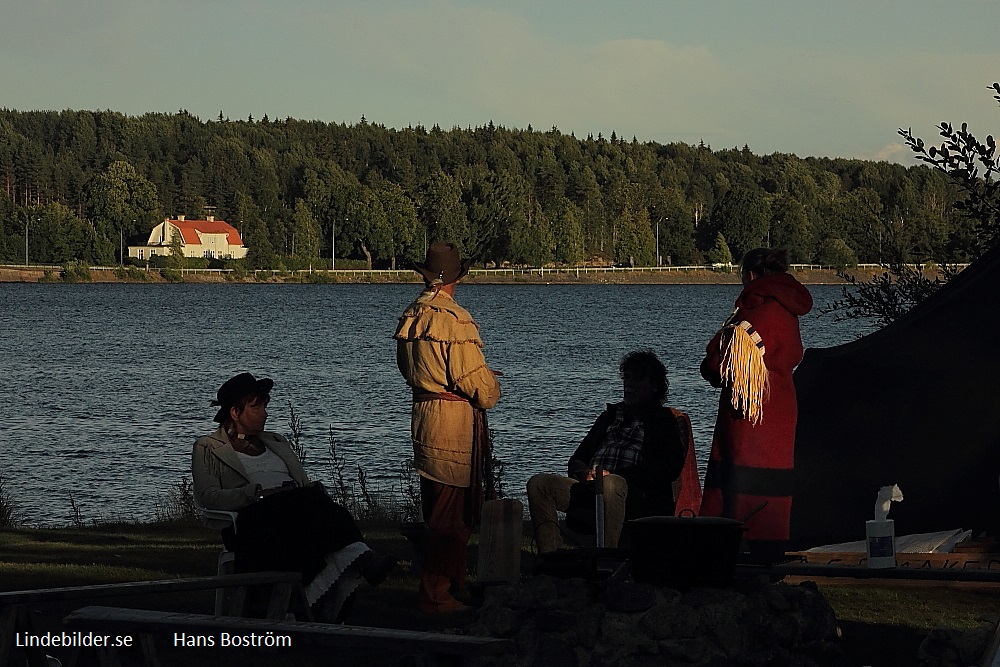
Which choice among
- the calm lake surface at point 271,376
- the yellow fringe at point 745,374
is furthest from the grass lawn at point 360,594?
the calm lake surface at point 271,376

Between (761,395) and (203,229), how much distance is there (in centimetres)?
13580

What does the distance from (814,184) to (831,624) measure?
14780cm

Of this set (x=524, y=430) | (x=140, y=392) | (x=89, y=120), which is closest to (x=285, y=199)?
(x=89, y=120)

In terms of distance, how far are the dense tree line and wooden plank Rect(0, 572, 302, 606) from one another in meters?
119

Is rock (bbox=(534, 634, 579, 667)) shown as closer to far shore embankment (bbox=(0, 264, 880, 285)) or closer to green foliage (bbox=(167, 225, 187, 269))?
far shore embankment (bbox=(0, 264, 880, 285))

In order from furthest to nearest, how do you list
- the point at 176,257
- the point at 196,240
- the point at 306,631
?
the point at 196,240 < the point at 176,257 < the point at 306,631

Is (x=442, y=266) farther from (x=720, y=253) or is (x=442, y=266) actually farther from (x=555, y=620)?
(x=720, y=253)

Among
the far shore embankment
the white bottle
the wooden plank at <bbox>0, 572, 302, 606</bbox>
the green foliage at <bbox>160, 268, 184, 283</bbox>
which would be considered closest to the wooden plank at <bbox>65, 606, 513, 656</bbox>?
the wooden plank at <bbox>0, 572, 302, 606</bbox>

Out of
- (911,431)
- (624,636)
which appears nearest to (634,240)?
(911,431)

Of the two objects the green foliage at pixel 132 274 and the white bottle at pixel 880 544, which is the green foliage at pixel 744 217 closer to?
the green foliage at pixel 132 274

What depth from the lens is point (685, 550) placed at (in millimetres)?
5176

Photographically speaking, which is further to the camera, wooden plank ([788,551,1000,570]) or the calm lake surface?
the calm lake surface

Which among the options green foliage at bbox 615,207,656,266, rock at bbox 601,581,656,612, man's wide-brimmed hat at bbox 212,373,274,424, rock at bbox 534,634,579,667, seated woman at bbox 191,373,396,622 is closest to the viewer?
rock at bbox 601,581,656,612

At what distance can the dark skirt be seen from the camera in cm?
569
